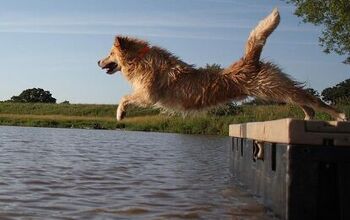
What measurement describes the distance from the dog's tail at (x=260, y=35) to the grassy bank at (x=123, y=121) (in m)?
13.7

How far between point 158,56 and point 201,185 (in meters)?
3.25

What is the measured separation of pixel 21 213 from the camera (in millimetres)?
7016

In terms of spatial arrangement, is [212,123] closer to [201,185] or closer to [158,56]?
[201,185]

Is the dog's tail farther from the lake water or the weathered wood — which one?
the weathered wood

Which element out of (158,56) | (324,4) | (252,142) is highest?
(324,4)

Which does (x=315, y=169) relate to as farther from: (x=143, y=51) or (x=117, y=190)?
(x=117, y=190)

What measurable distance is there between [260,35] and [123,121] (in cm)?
3657

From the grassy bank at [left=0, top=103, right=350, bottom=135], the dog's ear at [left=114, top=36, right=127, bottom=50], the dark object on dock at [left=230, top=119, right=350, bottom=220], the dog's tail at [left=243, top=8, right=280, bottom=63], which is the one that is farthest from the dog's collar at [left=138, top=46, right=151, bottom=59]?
the grassy bank at [left=0, top=103, right=350, bottom=135]

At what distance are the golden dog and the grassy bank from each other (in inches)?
533

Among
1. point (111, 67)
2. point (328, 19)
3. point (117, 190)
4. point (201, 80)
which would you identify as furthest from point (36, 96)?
point (201, 80)

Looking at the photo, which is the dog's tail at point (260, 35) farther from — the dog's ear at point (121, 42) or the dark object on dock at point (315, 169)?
the dark object on dock at point (315, 169)

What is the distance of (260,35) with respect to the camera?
25.0 feet

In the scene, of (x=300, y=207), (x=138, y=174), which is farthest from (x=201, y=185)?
(x=300, y=207)

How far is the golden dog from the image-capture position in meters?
7.64
